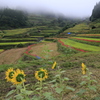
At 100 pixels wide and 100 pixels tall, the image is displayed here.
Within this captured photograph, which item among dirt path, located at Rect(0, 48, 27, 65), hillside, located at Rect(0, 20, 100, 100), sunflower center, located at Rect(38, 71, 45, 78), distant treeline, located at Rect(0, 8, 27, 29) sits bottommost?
dirt path, located at Rect(0, 48, 27, 65)

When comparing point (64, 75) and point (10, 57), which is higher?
point (64, 75)

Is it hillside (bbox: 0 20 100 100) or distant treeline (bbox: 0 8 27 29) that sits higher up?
distant treeline (bbox: 0 8 27 29)

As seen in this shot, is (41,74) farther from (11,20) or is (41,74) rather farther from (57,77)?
(11,20)

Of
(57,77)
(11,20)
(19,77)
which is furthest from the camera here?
(11,20)

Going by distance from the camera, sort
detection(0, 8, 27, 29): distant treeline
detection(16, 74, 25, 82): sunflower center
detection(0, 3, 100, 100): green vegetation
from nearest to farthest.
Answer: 1. detection(16, 74, 25, 82): sunflower center
2. detection(0, 3, 100, 100): green vegetation
3. detection(0, 8, 27, 29): distant treeline

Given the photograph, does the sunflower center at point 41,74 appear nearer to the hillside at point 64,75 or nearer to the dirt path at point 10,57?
the hillside at point 64,75

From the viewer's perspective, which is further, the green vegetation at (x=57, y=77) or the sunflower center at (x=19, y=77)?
the green vegetation at (x=57, y=77)

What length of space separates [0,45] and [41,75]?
2949 cm

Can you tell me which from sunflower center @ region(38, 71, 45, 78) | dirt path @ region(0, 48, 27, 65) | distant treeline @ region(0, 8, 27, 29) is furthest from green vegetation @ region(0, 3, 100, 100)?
distant treeline @ region(0, 8, 27, 29)

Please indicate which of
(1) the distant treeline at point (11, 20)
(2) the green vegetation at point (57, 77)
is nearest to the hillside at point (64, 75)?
(2) the green vegetation at point (57, 77)

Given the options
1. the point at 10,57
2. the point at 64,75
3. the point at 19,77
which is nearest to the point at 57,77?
the point at 19,77

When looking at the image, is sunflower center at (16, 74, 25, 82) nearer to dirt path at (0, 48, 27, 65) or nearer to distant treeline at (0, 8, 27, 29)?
dirt path at (0, 48, 27, 65)

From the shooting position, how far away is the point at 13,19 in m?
70.8

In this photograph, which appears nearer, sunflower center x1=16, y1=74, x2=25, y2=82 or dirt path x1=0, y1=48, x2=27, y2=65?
sunflower center x1=16, y1=74, x2=25, y2=82
